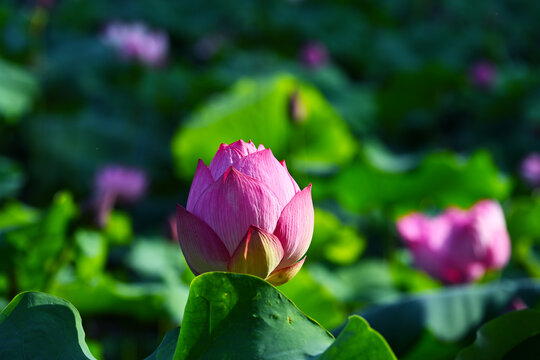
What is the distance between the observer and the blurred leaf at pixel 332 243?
4.35 ft

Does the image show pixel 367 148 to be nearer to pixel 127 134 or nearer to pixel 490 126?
pixel 127 134

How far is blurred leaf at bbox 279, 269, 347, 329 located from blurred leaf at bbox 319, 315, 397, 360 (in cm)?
54

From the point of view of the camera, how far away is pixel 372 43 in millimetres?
3797

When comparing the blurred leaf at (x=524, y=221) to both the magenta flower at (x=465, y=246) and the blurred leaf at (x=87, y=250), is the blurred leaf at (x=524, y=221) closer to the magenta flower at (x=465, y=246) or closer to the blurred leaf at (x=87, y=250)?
the magenta flower at (x=465, y=246)

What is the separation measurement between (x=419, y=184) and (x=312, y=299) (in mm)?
582

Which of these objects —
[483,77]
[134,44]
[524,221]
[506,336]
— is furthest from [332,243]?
[483,77]

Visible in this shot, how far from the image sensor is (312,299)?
0.95 m

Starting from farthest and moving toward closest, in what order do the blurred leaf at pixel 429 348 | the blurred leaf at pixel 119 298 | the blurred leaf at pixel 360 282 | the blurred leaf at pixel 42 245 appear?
the blurred leaf at pixel 360 282, the blurred leaf at pixel 119 298, the blurred leaf at pixel 42 245, the blurred leaf at pixel 429 348

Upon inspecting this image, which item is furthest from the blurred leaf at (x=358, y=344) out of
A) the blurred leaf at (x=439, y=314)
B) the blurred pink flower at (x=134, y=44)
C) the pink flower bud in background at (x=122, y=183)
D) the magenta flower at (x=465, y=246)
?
the blurred pink flower at (x=134, y=44)

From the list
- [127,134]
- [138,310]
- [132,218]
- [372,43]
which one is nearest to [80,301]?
[138,310]

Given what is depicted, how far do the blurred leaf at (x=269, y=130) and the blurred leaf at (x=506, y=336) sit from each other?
1.22 metres

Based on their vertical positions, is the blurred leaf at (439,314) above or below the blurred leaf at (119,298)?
above

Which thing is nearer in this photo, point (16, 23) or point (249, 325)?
point (249, 325)

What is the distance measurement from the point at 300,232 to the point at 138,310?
0.65 metres
